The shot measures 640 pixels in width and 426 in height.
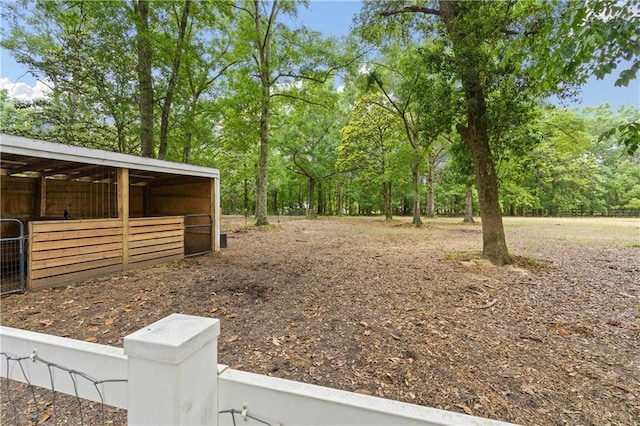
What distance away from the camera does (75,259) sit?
4.92m

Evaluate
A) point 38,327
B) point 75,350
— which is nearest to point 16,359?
point 75,350

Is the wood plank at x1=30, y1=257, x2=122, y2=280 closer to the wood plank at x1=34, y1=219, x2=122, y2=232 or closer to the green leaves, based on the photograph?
the wood plank at x1=34, y1=219, x2=122, y2=232

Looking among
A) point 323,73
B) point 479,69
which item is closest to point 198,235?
point 479,69

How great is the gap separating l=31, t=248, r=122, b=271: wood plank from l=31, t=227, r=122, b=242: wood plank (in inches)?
12.2

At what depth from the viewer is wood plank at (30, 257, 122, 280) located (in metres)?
4.48

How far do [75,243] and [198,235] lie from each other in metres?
3.29

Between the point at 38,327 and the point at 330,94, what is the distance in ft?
44.7

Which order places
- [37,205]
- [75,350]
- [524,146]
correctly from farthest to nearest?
[37,205] < [524,146] < [75,350]

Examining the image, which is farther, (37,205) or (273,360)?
(37,205)

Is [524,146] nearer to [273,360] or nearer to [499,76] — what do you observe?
[499,76]

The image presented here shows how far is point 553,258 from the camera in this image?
7.06m

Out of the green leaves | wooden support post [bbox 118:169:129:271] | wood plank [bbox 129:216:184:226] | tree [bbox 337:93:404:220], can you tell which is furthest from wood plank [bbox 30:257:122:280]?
tree [bbox 337:93:404:220]

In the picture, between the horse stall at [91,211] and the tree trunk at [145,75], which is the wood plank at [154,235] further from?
the tree trunk at [145,75]

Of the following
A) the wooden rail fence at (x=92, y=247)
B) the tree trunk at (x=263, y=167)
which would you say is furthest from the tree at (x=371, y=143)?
the wooden rail fence at (x=92, y=247)
